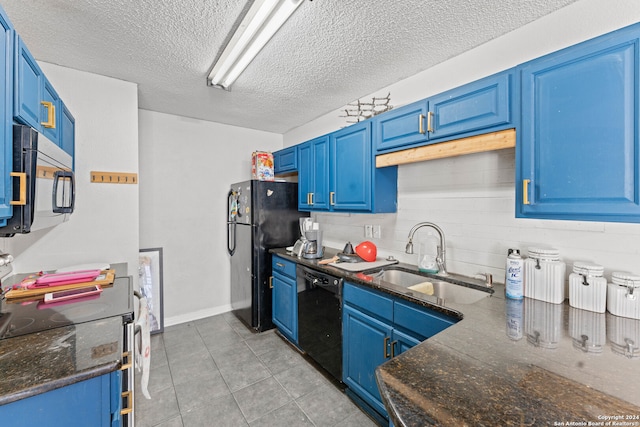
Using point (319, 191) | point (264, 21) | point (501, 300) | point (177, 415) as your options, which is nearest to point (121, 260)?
point (177, 415)

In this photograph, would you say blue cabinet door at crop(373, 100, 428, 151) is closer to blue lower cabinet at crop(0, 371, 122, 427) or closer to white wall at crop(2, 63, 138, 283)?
blue lower cabinet at crop(0, 371, 122, 427)

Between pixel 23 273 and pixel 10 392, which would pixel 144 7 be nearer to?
pixel 10 392

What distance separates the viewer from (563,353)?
3.12 ft

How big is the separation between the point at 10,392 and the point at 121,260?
5.87 feet

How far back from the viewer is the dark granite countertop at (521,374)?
0.66 m

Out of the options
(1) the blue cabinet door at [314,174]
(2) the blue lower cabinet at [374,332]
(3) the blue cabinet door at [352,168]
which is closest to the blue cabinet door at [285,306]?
(2) the blue lower cabinet at [374,332]

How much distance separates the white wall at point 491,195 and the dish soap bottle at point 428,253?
0.39 feet

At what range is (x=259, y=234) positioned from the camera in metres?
3.02

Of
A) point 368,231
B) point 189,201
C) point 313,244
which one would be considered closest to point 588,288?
point 368,231

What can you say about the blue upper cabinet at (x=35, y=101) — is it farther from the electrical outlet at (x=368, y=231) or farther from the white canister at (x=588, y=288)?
the white canister at (x=588, y=288)

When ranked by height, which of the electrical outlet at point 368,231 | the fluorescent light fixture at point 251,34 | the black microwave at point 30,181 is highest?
the fluorescent light fixture at point 251,34

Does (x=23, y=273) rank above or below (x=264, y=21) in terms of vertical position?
below

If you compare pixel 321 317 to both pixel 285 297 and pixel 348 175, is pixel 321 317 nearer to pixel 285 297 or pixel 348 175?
pixel 285 297

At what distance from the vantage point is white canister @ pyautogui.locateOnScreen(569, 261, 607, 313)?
128 centimetres
